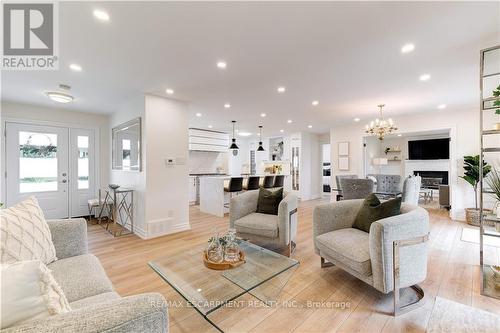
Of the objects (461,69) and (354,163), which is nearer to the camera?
(461,69)

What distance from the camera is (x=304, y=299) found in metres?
1.99

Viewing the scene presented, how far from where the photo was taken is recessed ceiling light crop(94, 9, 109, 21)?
1.78 m

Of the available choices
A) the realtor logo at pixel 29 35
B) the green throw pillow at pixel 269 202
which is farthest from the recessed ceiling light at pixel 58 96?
the green throw pillow at pixel 269 202

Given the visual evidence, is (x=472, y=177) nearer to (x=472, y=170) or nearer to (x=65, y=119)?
(x=472, y=170)

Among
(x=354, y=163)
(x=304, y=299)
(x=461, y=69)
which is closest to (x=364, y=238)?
(x=304, y=299)

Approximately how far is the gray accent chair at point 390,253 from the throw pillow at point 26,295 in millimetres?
1978

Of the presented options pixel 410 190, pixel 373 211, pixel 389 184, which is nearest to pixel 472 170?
pixel 410 190

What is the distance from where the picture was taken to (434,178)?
780 centimetres

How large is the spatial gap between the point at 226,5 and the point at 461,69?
3.18 metres

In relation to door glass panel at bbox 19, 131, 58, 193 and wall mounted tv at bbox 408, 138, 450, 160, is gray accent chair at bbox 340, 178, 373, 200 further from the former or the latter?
door glass panel at bbox 19, 131, 58, 193

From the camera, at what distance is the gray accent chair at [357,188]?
4.25 m

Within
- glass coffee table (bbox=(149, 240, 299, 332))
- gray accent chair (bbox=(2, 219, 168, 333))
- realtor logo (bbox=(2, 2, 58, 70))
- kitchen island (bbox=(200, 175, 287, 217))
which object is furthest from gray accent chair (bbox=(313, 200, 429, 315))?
kitchen island (bbox=(200, 175, 287, 217))

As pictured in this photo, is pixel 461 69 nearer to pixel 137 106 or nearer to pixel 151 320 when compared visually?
pixel 151 320

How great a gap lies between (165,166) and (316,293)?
10.1ft
